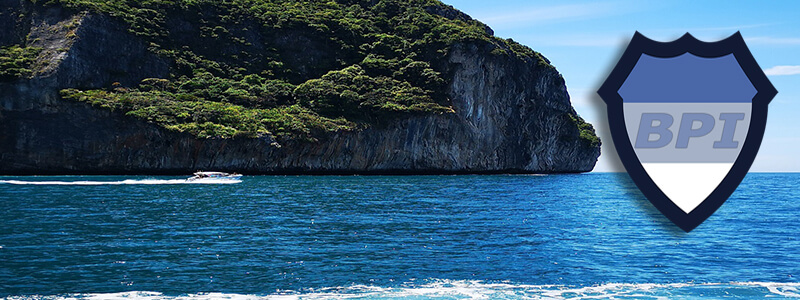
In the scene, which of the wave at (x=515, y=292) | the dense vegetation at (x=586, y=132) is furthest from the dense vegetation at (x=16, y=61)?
the dense vegetation at (x=586, y=132)

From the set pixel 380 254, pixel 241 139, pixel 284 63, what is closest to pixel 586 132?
pixel 284 63

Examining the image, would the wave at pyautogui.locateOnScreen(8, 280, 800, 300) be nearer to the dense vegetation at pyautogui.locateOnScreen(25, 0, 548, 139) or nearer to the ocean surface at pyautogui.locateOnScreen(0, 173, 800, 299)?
the ocean surface at pyautogui.locateOnScreen(0, 173, 800, 299)

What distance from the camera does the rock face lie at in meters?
73.8

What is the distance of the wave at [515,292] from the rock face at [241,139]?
66317mm

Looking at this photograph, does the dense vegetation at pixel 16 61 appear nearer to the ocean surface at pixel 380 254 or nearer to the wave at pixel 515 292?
the ocean surface at pixel 380 254

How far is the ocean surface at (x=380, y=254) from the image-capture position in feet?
48.4

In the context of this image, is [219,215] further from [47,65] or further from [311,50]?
[311,50]

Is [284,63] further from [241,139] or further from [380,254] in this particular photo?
[380,254]

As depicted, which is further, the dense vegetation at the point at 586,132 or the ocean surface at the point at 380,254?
the dense vegetation at the point at 586,132

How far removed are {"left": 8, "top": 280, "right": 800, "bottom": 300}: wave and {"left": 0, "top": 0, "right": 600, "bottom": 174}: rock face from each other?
66317mm

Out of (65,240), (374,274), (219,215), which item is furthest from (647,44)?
(219,215)

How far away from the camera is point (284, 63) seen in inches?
4264

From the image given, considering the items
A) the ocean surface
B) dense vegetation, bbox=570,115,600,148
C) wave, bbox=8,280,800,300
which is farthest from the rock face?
wave, bbox=8,280,800,300

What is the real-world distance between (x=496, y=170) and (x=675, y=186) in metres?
97.1
